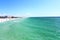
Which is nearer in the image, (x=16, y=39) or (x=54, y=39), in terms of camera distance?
(x=16, y=39)

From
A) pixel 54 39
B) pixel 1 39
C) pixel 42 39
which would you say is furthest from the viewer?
pixel 54 39

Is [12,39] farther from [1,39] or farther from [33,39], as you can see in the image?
[33,39]

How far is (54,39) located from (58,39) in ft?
1.86

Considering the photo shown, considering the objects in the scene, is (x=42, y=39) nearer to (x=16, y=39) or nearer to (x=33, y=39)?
(x=33, y=39)

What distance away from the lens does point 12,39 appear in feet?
44.5

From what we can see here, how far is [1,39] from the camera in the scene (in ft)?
43.1

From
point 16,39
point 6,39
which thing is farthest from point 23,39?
point 6,39

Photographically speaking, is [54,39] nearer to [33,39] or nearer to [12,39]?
[33,39]

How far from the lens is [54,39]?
15109 mm

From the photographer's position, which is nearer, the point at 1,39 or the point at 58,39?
the point at 1,39

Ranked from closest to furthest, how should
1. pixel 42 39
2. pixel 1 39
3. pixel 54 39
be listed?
pixel 1 39 < pixel 42 39 < pixel 54 39

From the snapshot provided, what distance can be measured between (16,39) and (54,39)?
15.9 ft

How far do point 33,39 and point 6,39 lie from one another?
3237mm

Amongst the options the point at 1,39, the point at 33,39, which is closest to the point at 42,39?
the point at 33,39
